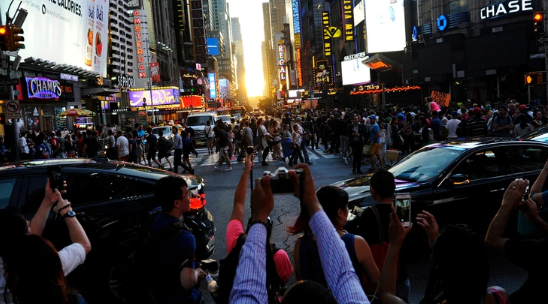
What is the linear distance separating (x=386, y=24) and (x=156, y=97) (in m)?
26.2

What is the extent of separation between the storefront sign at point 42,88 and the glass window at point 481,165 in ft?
88.9

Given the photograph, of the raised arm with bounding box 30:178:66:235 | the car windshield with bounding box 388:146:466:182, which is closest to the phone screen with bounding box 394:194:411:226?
the raised arm with bounding box 30:178:66:235

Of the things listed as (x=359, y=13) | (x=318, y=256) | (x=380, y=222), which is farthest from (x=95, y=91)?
(x=318, y=256)

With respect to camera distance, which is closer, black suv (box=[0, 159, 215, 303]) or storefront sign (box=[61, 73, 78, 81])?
black suv (box=[0, 159, 215, 303])

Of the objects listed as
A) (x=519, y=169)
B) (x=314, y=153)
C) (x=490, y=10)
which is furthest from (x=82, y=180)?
(x=490, y=10)

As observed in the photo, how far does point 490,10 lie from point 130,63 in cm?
3474

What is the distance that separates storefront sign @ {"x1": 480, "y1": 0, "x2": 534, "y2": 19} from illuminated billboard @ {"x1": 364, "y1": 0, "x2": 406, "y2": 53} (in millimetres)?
18672

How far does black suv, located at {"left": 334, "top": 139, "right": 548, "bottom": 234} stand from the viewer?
22.5 ft

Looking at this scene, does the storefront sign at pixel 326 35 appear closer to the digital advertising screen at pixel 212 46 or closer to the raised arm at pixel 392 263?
the raised arm at pixel 392 263

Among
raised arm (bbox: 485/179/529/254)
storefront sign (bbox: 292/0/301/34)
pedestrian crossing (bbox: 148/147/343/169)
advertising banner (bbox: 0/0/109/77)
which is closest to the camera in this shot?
raised arm (bbox: 485/179/529/254)

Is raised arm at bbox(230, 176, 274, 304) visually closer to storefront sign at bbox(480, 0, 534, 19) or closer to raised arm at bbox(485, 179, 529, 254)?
raised arm at bbox(485, 179, 529, 254)

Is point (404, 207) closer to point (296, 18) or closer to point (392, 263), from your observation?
point (392, 263)

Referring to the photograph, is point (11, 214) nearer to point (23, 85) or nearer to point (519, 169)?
point (519, 169)

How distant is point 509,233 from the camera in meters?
6.70
